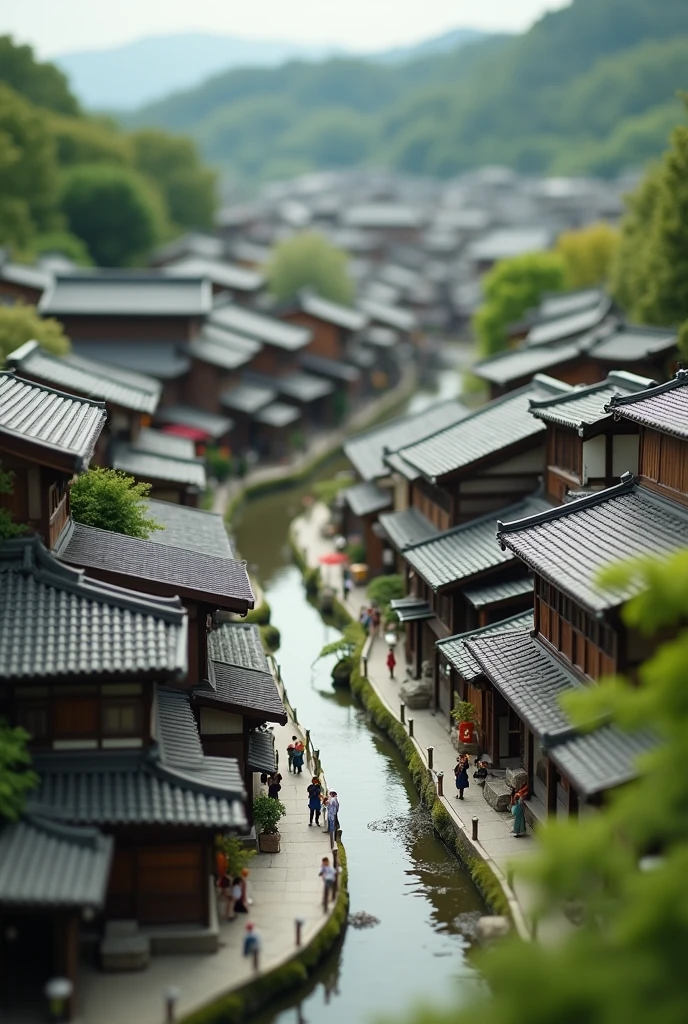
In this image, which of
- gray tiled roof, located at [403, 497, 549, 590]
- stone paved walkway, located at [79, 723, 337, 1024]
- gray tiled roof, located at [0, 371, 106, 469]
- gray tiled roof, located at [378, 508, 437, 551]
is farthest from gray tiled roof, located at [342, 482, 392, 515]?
stone paved walkway, located at [79, 723, 337, 1024]

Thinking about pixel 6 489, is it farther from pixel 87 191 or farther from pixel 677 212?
pixel 87 191

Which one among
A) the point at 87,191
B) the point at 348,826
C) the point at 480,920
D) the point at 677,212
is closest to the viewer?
the point at 480,920

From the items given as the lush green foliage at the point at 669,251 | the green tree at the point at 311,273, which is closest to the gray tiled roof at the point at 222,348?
the lush green foliage at the point at 669,251

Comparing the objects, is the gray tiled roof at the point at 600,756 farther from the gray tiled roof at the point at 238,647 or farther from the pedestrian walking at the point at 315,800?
the gray tiled roof at the point at 238,647

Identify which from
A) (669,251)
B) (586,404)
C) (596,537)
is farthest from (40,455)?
(669,251)

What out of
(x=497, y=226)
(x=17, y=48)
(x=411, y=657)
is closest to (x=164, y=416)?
(x=411, y=657)

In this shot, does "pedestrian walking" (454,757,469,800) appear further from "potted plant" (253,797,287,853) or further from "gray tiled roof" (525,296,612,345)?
"gray tiled roof" (525,296,612,345)
